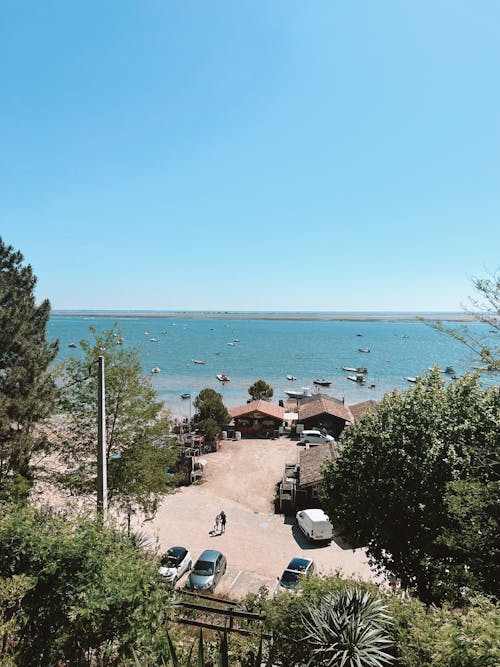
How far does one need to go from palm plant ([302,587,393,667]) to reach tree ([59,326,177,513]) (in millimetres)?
10812

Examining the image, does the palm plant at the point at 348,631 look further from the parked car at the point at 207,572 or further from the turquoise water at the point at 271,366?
the turquoise water at the point at 271,366

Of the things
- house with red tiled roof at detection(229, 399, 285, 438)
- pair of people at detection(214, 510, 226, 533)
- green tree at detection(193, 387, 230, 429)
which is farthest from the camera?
house with red tiled roof at detection(229, 399, 285, 438)

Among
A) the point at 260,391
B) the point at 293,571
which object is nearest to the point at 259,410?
the point at 260,391

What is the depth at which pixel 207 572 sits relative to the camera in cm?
1631

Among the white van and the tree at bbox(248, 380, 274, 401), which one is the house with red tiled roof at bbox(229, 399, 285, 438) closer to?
the tree at bbox(248, 380, 274, 401)

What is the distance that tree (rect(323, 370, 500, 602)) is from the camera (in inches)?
445

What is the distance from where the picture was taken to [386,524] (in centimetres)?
1197

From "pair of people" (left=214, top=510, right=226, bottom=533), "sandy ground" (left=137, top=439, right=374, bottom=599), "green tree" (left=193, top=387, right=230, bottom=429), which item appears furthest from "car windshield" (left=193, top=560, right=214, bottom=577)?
"green tree" (left=193, top=387, right=230, bottom=429)

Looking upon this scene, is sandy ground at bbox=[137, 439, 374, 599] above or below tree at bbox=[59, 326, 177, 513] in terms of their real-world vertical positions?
below

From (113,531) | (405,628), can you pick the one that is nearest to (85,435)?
(113,531)

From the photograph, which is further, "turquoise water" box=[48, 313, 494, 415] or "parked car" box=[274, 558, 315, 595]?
"turquoise water" box=[48, 313, 494, 415]

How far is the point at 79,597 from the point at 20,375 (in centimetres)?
1080

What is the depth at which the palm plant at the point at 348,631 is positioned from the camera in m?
6.20

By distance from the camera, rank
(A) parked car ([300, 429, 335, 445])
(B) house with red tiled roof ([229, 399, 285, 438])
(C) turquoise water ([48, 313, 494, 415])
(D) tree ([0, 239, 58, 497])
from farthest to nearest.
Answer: (C) turquoise water ([48, 313, 494, 415]) → (B) house with red tiled roof ([229, 399, 285, 438]) → (A) parked car ([300, 429, 335, 445]) → (D) tree ([0, 239, 58, 497])
